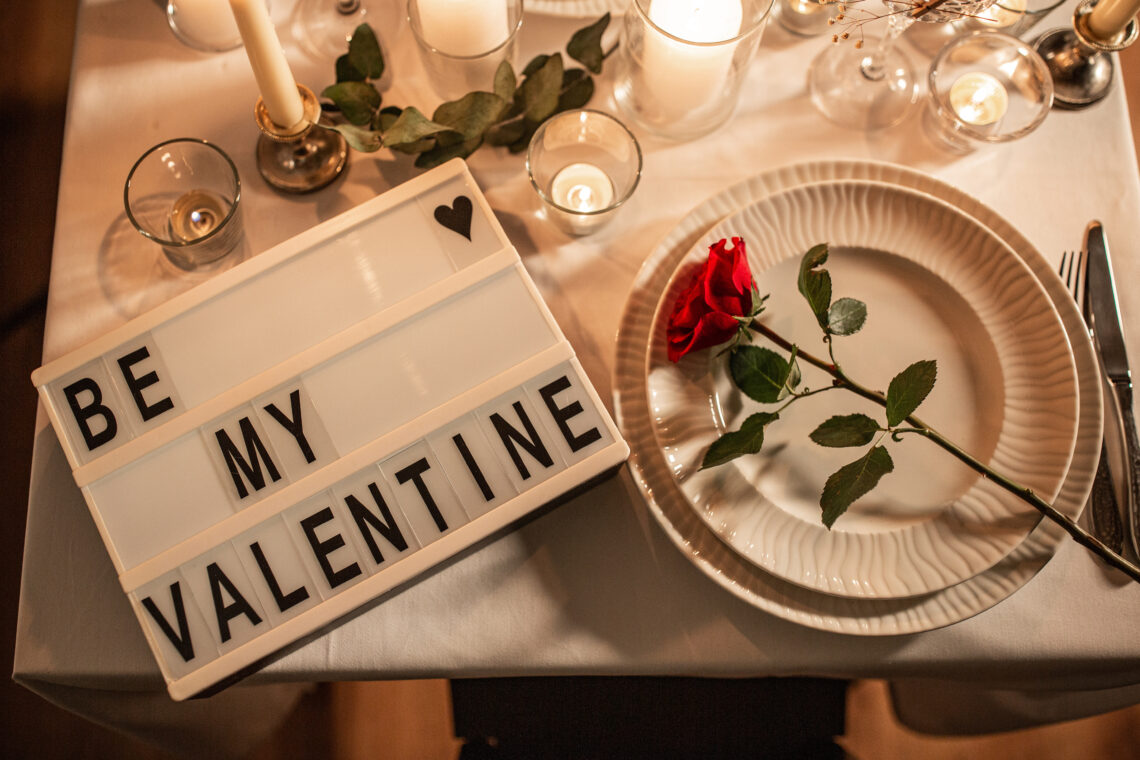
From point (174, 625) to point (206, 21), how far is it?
547mm

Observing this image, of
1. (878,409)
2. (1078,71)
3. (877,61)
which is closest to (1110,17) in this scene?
(1078,71)

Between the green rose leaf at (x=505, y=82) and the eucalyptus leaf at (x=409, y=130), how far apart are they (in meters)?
0.06

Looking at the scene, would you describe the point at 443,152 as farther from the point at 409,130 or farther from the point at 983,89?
the point at 983,89

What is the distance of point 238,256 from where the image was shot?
69 cm

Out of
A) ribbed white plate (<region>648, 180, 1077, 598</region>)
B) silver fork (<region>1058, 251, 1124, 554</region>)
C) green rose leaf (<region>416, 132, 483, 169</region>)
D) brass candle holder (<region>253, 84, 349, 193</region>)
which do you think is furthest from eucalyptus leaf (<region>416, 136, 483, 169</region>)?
silver fork (<region>1058, 251, 1124, 554</region>)

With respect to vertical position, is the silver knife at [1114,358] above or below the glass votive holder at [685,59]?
below

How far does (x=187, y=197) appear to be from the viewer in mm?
687

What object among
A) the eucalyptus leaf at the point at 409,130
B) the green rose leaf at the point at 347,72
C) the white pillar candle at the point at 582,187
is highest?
the green rose leaf at the point at 347,72

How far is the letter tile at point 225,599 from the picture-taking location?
0.52 meters

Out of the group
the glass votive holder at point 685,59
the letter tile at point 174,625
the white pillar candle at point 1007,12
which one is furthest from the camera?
A: the white pillar candle at point 1007,12

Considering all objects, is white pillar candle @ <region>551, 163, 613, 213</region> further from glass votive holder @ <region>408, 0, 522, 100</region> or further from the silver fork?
the silver fork

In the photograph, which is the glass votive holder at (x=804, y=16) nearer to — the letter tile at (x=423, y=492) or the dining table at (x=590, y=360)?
the dining table at (x=590, y=360)

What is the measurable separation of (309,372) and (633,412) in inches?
10.2

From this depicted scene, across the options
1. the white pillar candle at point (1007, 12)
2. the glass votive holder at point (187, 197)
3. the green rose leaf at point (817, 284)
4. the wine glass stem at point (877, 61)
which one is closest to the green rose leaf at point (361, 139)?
the glass votive holder at point (187, 197)
